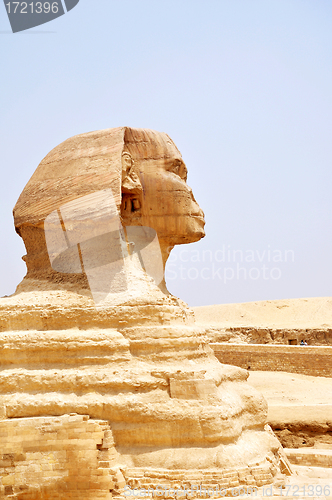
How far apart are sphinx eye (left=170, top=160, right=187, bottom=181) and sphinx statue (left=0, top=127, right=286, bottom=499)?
0.02 m

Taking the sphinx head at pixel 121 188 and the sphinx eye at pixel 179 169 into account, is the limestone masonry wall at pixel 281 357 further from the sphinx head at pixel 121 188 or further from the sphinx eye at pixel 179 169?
the sphinx eye at pixel 179 169

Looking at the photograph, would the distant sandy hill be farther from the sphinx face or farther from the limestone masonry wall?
the sphinx face

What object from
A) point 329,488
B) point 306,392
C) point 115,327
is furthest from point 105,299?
point 306,392

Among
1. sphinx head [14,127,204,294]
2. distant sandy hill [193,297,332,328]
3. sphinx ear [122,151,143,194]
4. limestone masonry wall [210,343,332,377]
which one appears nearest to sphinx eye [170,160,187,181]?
sphinx head [14,127,204,294]

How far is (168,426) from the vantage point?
749 cm

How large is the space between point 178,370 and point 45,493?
236 centimetres

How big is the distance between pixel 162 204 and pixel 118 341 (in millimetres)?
2667

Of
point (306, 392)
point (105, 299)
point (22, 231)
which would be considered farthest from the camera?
point (306, 392)

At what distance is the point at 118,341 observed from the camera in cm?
801

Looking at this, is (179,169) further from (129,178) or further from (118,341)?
(118,341)

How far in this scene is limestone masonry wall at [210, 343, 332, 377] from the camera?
73.6 ft

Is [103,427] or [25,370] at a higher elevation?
[25,370]

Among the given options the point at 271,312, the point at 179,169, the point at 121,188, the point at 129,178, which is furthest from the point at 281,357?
the point at 271,312

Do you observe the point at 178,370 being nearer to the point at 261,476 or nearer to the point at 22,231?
the point at 261,476
